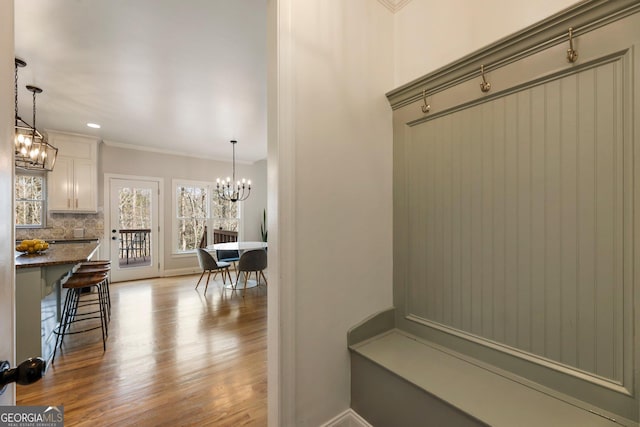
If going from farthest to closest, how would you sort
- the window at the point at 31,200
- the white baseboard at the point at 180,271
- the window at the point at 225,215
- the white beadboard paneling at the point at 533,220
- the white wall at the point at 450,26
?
the window at the point at 225,215 → the white baseboard at the point at 180,271 → the window at the point at 31,200 → the white wall at the point at 450,26 → the white beadboard paneling at the point at 533,220

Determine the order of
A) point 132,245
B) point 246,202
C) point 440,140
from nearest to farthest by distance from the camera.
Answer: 1. point 440,140
2. point 132,245
3. point 246,202

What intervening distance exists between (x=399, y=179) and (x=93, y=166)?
17.4 ft

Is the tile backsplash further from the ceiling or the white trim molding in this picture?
the white trim molding

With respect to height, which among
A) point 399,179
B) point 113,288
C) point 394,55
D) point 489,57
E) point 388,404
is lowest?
point 113,288

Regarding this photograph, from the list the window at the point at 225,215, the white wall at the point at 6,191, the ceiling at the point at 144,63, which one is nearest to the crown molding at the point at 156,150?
the ceiling at the point at 144,63

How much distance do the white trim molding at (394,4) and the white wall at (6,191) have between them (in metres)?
1.88

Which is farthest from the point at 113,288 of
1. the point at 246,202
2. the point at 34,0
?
the point at 34,0

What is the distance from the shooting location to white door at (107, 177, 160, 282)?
4980 millimetres

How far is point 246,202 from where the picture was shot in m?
6.54

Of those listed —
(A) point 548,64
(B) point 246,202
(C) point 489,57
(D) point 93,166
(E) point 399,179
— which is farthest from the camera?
(B) point 246,202

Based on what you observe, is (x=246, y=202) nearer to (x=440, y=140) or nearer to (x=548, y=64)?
(x=440, y=140)

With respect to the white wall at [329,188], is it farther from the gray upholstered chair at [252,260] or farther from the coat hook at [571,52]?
the gray upholstered chair at [252,260]

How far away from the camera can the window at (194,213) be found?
18.7 feet

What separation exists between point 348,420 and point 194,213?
5390 millimetres
